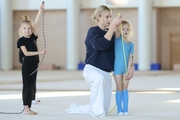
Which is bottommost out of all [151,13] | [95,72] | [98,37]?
[95,72]

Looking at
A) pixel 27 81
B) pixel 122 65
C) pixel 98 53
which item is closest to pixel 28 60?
pixel 27 81

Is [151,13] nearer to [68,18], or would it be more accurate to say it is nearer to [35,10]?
[68,18]

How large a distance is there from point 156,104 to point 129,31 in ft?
6.48

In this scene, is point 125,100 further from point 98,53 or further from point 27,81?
point 27,81

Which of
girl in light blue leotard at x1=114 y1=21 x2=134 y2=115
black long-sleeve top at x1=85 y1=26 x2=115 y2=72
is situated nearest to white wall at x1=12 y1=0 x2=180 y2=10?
girl in light blue leotard at x1=114 y1=21 x2=134 y2=115

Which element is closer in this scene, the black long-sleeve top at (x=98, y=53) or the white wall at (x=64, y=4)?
the black long-sleeve top at (x=98, y=53)

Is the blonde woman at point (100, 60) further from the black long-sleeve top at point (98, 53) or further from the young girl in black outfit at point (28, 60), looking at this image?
the young girl in black outfit at point (28, 60)

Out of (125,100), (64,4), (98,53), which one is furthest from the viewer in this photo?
(64,4)

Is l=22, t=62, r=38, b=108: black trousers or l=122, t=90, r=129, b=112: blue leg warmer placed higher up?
l=22, t=62, r=38, b=108: black trousers

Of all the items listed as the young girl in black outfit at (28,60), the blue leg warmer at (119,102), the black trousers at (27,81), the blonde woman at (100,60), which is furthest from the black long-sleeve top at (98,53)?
the black trousers at (27,81)

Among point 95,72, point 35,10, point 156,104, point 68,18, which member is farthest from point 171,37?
point 95,72

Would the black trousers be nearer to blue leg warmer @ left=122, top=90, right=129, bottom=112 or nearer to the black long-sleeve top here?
the black long-sleeve top

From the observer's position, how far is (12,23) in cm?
2617

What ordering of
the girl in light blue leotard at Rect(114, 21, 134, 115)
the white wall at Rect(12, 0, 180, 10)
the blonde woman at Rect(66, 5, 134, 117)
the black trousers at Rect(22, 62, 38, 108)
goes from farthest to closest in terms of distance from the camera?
the white wall at Rect(12, 0, 180, 10)
the black trousers at Rect(22, 62, 38, 108)
the girl in light blue leotard at Rect(114, 21, 134, 115)
the blonde woman at Rect(66, 5, 134, 117)
